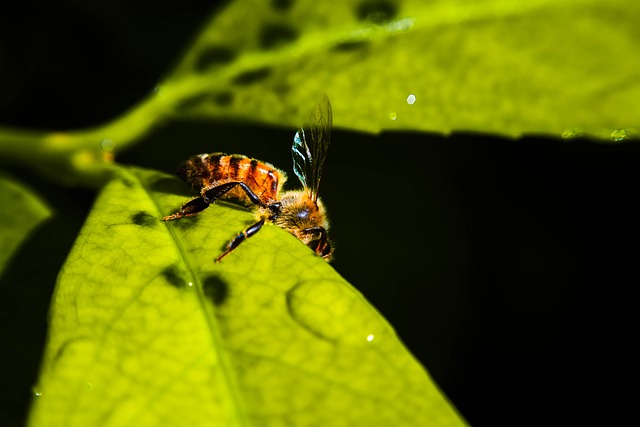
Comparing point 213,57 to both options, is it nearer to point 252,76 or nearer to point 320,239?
point 252,76

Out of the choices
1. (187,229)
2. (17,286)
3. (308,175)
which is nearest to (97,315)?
(187,229)

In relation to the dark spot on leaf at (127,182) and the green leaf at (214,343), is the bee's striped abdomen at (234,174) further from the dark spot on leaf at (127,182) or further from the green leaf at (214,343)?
the green leaf at (214,343)

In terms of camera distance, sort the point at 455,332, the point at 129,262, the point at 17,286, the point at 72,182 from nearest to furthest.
Answer: the point at 129,262 < the point at 17,286 < the point at 72,182 < the point at 455,332

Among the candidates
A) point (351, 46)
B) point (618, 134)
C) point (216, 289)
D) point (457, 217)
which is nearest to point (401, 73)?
point (351, 46)

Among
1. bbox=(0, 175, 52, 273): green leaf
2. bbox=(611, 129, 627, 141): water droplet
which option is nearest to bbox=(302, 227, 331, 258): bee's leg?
bbox=(0, 175, 52, 273): green leaf

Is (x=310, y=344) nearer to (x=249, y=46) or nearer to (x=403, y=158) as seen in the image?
(x=249, y=46)

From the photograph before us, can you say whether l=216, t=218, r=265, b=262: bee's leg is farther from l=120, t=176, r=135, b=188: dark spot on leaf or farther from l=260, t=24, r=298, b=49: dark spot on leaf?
l=260, t=24, r=298, b=49: dark spot on leaf

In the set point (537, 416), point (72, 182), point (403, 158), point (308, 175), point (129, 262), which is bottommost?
point (537, 416)
